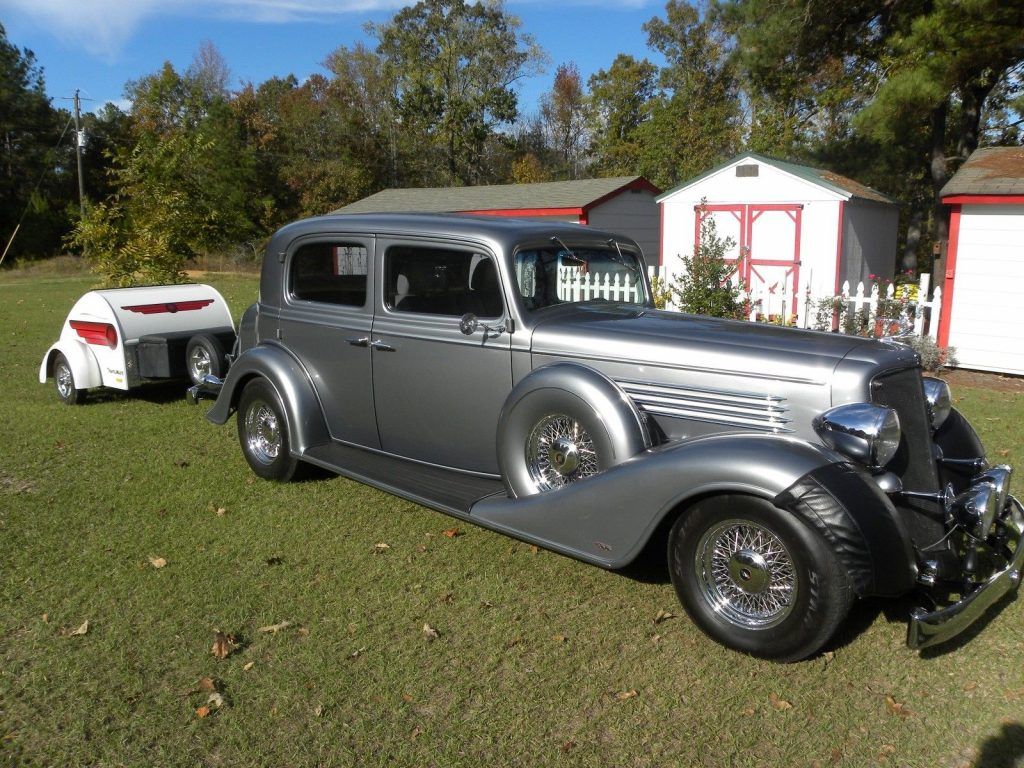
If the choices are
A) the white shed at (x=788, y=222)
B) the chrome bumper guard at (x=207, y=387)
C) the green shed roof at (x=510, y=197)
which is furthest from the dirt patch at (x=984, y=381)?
the green shed roof at (x=510, y=197)

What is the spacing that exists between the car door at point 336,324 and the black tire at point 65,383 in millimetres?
3848

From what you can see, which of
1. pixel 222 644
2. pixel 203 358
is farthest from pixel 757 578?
pixel 203 358

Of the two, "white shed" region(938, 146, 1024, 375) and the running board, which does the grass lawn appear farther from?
"white shed" region(938, 146, 1024, 375)

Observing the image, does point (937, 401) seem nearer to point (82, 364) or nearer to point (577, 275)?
point (577, 275)

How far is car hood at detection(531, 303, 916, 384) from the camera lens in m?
3.82

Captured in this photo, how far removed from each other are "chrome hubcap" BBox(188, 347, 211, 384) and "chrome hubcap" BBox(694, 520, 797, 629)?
565 cm

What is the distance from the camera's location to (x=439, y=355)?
489 centimetres

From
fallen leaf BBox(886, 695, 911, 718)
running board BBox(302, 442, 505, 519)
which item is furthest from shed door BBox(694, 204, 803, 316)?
fallen leaf BBox(886, 695, 911, 718)

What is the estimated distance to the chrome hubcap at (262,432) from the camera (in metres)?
5.91

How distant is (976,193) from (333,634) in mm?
10467

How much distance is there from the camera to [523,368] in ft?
15.0

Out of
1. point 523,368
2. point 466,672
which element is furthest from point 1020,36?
point 466,672

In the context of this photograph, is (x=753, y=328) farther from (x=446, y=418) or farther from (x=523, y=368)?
(x=446, y=418)

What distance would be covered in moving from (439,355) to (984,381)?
843 cm
